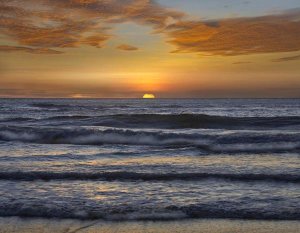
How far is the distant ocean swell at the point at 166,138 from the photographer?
15789mm

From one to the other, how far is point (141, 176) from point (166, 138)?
10.3 metres

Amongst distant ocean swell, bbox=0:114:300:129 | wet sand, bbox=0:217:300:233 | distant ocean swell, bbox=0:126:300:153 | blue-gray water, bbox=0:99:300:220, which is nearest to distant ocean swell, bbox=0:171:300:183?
blue-gray water, bbox=0:99:300:220

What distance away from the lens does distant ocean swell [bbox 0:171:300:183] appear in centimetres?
891

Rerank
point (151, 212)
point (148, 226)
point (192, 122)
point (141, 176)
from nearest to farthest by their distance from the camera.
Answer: point (148, 226), point (151, 212), point (141, 176), point (192, 122)

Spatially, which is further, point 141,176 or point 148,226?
point 141,176

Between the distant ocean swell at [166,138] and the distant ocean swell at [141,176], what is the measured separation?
18.1 ft

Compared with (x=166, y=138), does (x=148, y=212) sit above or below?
above

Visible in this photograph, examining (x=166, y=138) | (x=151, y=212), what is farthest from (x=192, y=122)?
(x=151, y=212)

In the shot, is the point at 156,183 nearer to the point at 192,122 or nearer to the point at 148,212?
the point at 148,212

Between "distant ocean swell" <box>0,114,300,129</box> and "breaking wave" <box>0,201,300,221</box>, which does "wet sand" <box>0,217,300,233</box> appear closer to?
"breaking wave" <box>0,201,300,221</box>

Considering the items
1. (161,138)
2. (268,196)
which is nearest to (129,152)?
(161,138)

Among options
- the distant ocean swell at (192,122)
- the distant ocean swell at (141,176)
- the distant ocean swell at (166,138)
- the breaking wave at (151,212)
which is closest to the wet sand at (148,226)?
the breaking wave at (151,212)

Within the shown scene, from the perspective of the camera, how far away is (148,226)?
19.2 ft

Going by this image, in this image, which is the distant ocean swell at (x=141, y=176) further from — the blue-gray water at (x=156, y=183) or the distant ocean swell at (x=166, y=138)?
the distant ocean swell at (x=166, y=138)
